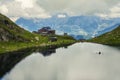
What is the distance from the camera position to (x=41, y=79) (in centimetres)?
11062

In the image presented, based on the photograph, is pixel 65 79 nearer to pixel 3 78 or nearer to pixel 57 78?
pixel 57 78

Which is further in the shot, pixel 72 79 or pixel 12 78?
pixel 12 78

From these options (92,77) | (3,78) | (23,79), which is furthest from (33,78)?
(92,77)

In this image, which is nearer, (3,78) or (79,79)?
(79,79)

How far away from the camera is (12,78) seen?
11856 centimetres

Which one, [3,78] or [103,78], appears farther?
[3,78]

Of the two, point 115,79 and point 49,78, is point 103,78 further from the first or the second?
point 49,78

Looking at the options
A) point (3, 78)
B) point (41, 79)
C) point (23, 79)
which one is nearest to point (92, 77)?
point (41, 79)

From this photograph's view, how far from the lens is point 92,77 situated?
373 ft

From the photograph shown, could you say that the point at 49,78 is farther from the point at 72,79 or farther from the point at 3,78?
the point at 3,78

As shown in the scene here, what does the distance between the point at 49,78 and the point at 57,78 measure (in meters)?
3.53

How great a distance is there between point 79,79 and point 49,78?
1277cm

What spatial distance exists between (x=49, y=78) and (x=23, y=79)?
11.0 metres

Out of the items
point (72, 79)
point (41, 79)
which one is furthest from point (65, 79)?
point (41, 79)
